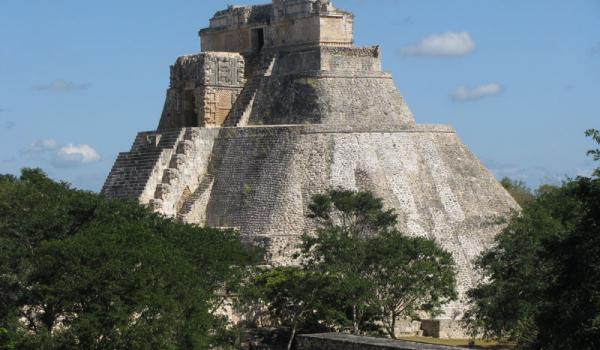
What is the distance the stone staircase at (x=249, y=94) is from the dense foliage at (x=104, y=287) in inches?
595

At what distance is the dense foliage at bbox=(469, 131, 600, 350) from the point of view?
24125mm

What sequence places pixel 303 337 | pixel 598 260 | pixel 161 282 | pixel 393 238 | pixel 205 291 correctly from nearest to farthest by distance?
1. pixel 598 260
2. pixel 303 337
3. pixel 161 282
4. pixel 205 291
5. pixel 393 238

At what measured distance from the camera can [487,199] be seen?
4997 centimetres

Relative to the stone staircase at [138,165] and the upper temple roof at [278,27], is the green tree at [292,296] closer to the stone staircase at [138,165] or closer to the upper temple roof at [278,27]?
the stone staircase at [138,165]

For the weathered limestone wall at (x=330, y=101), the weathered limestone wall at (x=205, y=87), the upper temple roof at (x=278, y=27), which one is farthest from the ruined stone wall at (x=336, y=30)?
the weathered limestone wall at (x=205, y=87)

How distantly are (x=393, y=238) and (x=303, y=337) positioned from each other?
13.3 metres

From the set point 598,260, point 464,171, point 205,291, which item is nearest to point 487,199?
point 464,171

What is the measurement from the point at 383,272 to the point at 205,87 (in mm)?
14232

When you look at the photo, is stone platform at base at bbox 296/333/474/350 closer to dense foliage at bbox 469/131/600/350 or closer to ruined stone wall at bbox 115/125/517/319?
dense foliage at bbox 469/131/600/350

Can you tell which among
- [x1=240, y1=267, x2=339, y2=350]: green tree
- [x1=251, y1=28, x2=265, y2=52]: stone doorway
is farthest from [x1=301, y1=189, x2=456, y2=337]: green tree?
[x1=251, y1=28, x2=265, y2=52]: stone doorway

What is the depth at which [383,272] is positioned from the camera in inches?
1593

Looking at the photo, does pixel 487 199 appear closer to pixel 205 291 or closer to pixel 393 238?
pixel 393 238

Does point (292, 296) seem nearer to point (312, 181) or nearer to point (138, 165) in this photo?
point (312, 181)

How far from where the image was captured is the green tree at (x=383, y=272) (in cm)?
3944
